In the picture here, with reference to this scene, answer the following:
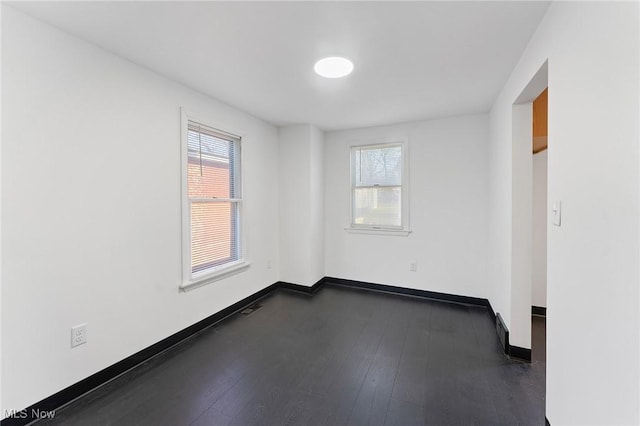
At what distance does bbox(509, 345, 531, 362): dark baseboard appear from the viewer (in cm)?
211

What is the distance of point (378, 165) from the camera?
3775 mm

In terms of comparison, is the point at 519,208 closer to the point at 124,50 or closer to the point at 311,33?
the point at 311,33

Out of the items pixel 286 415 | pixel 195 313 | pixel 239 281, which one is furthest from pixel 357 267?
pixel 286 415

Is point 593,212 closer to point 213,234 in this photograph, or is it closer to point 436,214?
point 436,214

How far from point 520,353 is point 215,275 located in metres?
2.87

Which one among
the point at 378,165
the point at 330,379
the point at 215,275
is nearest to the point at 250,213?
the point at 215,275

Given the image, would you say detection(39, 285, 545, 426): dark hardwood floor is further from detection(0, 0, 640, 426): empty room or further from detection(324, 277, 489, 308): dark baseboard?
detection(324, 277, 489, 308): dark baseboard

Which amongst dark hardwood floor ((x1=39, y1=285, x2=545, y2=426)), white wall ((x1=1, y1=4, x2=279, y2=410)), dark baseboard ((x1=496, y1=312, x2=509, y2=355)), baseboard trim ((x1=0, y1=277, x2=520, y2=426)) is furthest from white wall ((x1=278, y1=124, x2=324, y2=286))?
dark baseboard ((x1=496, y1=312, x2=509, y2=355))

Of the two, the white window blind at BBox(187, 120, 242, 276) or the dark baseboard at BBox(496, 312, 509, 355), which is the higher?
the white window blind at BBox(187, 120, 242, 276)

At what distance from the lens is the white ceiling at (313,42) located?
146 cm

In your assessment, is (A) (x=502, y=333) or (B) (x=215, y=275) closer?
(A) (x=502, y=333)

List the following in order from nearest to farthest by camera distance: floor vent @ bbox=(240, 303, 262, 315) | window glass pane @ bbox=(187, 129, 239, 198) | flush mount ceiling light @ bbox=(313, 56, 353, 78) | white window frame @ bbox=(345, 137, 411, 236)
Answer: flush mount ceiling light @ bbox=(313, 56, 353, 78), window glass pane @ bbox=(187, 129, 239, 198), floor vent @ bbox=(240, 303, 262, 315), white window frame @ bbox=(345, 137, 411, 236)

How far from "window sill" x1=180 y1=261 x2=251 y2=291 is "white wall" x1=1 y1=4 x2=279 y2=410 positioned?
97 mm

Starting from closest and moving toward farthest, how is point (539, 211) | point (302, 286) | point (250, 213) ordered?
point (539, 211) < point (250, 213) < point (302, 286)
